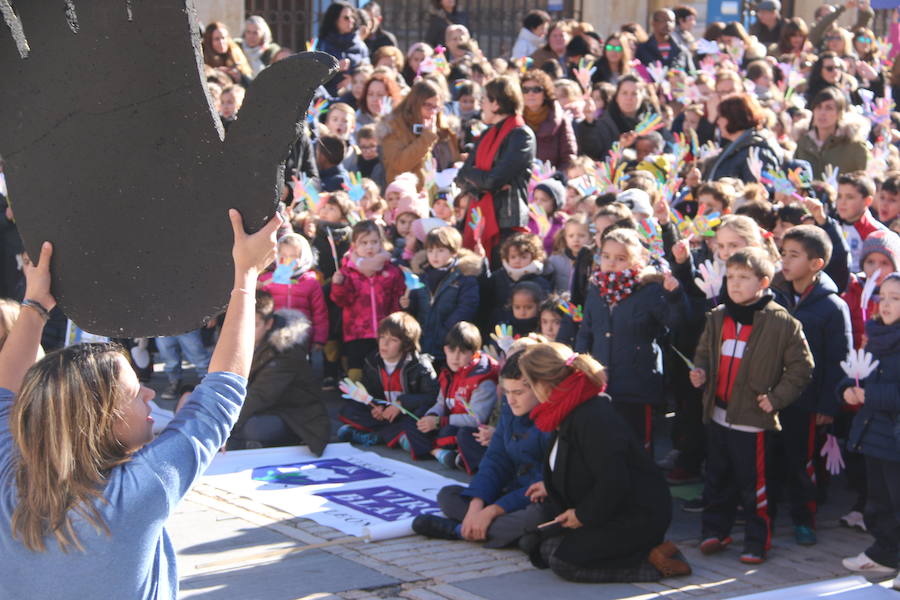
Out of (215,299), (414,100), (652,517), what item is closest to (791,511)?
(652,517)

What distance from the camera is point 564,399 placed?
5207 mm

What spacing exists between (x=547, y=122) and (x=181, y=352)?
313 cm

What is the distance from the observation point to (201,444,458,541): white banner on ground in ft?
19.5

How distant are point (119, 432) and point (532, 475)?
377 centimetres

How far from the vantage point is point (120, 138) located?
2273 millimetres

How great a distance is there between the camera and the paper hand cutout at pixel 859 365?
5281 millimetres

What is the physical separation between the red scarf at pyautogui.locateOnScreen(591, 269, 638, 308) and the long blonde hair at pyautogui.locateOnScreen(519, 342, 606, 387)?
0.97m

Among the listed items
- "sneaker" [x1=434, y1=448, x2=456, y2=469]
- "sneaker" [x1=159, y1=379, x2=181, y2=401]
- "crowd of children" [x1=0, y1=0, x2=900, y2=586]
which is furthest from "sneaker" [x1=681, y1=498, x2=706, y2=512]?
"sneaker" [x1=159, y1=379, x2=181, y2=401]

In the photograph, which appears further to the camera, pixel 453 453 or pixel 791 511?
pixel 453 453

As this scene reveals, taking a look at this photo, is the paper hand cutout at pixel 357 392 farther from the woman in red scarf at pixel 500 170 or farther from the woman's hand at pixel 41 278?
the woman's hand at pixel 41 278

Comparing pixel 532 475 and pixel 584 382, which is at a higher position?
pixel 584 382

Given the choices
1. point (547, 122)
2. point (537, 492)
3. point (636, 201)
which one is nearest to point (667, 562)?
point (537, 492)

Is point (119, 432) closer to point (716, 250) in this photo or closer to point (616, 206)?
point (716, 250)

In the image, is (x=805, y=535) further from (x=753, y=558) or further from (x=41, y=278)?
(x=41, y=278)
